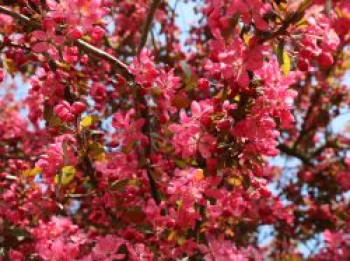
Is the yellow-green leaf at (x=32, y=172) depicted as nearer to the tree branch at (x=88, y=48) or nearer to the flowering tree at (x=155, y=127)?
the flowering tree at (x=155, y=127)

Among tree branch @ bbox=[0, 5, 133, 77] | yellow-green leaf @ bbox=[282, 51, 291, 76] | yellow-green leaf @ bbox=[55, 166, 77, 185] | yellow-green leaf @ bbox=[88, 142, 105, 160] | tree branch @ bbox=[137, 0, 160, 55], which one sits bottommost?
yellow-green leaf @ bbox=[55, 166, 77, 185]

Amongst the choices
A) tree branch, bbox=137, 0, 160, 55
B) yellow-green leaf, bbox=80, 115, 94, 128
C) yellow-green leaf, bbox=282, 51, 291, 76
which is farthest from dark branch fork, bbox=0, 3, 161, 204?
yellow-green leaf, bbox=282, 51, 291, 76

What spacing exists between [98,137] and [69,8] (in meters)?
0.76

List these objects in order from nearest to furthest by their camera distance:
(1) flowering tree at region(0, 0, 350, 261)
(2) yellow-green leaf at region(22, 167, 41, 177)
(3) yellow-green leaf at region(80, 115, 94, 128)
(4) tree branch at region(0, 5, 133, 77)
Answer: (1) flowering tree at region(0, 0, 350, 261) < (4) tree branch at region(0, 5, 133, 77) < (3) yellow-green leaf at region(80, 115, 94, 128) < (2) yellow-green leaf at region(22, 167, 41, 177)

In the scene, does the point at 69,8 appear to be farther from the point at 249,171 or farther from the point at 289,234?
the point at 289,234

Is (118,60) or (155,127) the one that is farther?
(155,127)

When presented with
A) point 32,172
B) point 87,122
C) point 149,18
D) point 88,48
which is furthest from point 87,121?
point 32,172

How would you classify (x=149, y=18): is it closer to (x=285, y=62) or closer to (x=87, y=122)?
(x=87, y=122)

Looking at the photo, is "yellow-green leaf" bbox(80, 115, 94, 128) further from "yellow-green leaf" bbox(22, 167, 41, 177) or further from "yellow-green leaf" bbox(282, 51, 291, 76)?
"yellow-green leaf" bbox(282, 51, 291, 76)

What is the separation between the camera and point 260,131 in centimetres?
226

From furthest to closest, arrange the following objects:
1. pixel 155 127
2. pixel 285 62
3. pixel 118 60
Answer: pixel 155 127 < pixel 118 60 < pixel 285 62

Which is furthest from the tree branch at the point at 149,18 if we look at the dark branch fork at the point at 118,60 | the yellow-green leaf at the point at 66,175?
the yellow-green leaf at the point at 66,175

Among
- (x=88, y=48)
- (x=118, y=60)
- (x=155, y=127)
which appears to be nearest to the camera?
(x=88, y=48)

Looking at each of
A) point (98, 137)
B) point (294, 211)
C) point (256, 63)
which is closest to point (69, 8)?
point (98, 137)
